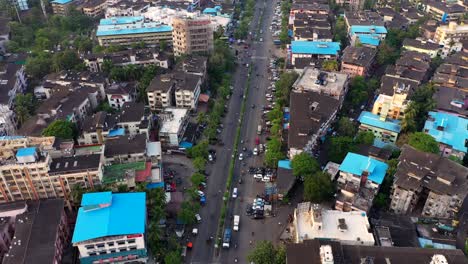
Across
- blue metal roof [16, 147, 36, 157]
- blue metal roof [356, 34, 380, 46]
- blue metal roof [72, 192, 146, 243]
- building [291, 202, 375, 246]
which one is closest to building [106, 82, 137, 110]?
blue metal roof [16, 147, 36, 157]

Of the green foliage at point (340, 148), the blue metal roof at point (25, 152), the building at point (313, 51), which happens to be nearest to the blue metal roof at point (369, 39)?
the building at point (313, 51)

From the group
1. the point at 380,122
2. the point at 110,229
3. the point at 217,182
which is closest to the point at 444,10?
the point at 380,122

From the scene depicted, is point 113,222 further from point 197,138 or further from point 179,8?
point 179,8

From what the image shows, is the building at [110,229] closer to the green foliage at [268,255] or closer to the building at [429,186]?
the green foliage at [268,255]

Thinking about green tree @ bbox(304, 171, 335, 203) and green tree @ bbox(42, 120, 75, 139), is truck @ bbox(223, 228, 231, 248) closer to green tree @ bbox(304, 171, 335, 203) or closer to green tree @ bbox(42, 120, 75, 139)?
green tree @ bbox(304, 171, 335, 203)

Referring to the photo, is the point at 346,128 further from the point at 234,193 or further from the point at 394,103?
the point at 234,193

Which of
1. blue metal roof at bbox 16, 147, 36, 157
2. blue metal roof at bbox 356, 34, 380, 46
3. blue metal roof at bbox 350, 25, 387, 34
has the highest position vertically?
blue metal roof at bbox 16, 147, 36, 157
